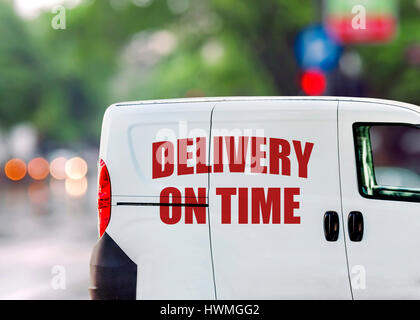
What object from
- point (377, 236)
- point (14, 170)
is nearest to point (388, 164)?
point (14, 170)

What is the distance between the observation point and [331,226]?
6117 mm

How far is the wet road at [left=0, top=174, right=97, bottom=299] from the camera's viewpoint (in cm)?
1009

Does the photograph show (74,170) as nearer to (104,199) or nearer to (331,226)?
(104,199)

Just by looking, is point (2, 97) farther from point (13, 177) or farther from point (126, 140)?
point (126, 140)

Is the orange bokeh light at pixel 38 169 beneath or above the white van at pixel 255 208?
above

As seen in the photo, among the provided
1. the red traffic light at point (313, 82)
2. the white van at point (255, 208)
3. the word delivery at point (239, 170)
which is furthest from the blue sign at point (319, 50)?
the word delivery at point (239, 170)

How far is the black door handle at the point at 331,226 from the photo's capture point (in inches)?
241

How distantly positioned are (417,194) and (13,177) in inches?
1271

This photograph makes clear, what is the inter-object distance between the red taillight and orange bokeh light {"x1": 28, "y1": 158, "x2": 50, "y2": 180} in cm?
3278

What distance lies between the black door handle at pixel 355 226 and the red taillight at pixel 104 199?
1837 mm

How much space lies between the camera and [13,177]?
36906 millimetres

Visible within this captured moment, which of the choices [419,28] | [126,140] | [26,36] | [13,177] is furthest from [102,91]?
[126,140]

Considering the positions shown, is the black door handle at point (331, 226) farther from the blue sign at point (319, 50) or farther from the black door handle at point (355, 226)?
the blue sign at point (319, 50)

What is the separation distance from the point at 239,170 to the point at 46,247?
29.7 ft
